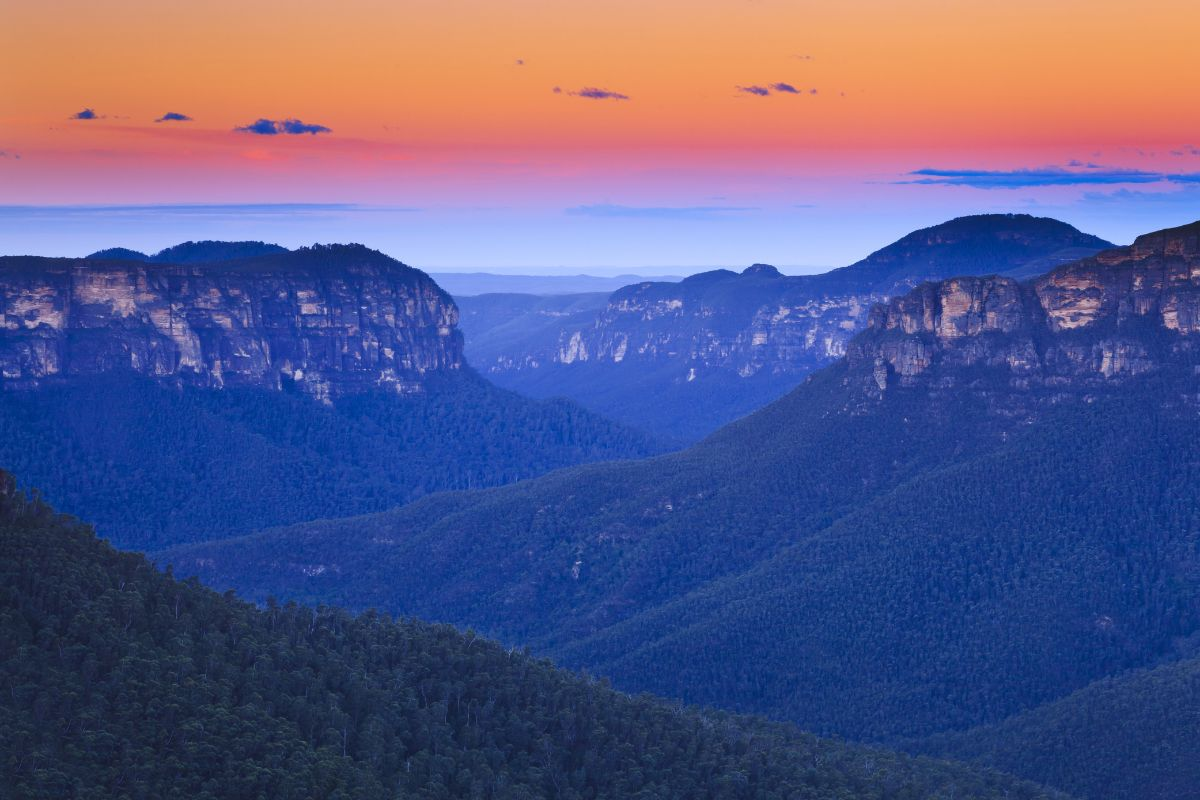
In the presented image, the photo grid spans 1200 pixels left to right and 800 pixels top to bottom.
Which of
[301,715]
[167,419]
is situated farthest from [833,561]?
[167,419]

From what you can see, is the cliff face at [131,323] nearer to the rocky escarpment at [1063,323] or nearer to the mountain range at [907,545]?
the mountain range at [907,545]

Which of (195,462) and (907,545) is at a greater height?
(907,545)

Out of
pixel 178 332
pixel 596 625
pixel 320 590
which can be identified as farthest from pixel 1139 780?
pixel 178 332

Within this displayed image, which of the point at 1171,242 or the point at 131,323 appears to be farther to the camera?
the point at 131,323

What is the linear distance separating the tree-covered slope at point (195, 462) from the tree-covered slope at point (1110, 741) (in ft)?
307

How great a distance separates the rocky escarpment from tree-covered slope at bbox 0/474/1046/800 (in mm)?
59925

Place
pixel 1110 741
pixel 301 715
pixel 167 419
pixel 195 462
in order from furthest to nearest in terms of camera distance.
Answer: pixel 167 419 → pixel 195 462 → pixel 1110 741 → pixel 301 715

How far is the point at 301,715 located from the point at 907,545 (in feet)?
213

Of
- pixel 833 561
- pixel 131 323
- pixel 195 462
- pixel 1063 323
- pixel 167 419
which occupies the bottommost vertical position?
pixel 195 462

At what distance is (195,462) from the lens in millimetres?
174250

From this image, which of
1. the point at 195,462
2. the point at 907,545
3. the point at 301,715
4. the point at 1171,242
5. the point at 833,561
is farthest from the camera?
the point at 195,462

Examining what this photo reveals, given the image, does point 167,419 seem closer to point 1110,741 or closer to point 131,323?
point 131,323

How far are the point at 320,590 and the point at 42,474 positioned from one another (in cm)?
4758

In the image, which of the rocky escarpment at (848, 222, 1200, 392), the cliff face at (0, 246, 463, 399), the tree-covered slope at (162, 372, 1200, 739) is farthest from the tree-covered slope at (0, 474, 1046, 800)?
the cliff face at (0, 246, 463, 399)
